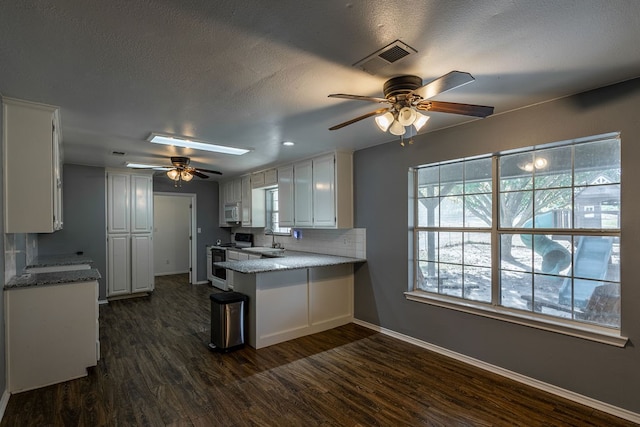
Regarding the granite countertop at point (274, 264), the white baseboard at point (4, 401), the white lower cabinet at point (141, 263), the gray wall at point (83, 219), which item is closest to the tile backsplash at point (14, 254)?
the white baseboard at point (4, 401)

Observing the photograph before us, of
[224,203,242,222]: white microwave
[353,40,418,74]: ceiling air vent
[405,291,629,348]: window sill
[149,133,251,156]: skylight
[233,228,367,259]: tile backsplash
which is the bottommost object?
[405,291,629,348]: window sill

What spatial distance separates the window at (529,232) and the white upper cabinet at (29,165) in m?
3.61

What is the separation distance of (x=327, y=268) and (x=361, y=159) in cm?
153

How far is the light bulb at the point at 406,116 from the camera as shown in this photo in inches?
82.7

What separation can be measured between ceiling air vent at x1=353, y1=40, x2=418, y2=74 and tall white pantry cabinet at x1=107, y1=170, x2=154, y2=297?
17.7ft

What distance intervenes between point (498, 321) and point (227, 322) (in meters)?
2.72

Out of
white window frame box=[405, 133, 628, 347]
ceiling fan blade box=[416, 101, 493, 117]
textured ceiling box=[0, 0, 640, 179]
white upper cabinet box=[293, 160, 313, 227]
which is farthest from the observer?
white upper cabinet box=[293, 160, 313, 227]

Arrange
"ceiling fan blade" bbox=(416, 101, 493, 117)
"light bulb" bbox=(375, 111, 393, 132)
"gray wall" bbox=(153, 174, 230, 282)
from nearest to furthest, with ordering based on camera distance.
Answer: "ceiling fan blade" bbox=(416, 101, 493, 117)
"light bulb" bbox=(375, 111, 393, 132)
"gray wall" bbox=(153, 174, 230, 282)

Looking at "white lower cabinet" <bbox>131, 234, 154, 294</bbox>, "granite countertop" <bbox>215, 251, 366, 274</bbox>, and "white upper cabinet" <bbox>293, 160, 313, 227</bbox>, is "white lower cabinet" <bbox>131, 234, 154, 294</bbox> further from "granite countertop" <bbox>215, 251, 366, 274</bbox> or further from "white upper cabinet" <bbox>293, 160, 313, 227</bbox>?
"white upper cabinet" <bbox>293, 160, 313, 227</bbox>

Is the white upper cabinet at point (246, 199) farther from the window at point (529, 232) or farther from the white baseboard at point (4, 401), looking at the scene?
the white baseboard at point (4, 401)

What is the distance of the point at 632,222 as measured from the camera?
7.63 ft

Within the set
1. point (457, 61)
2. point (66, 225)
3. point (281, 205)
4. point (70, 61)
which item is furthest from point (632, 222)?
point (66, 225)

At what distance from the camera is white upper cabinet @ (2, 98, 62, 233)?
254cm

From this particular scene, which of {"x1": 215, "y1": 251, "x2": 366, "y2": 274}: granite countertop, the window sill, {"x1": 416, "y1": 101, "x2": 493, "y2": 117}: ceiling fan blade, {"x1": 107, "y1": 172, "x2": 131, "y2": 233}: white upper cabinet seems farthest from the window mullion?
{"x1": 107, "y1": 172, "x2": 131, "y2": 233}: white upper cabinet
